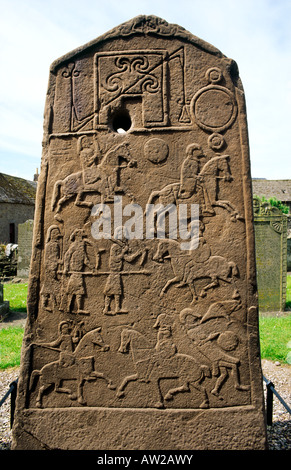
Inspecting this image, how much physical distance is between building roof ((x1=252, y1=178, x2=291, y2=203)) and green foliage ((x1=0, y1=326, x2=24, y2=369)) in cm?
2172

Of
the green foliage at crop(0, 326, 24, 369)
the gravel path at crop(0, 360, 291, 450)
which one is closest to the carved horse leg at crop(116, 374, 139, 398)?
the gravel path at crop(0, 360, 291, 450)

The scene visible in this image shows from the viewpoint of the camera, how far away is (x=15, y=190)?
1714cm

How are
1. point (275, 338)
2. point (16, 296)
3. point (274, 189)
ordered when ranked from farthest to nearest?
1. point (274, 189)
2. point (16, 296)
3. point (275, 338)

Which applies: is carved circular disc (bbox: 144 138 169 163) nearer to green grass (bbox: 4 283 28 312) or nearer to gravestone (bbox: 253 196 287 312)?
gravestone (bbox: 253 196 287 312)

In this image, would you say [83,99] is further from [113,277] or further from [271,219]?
[271,219]

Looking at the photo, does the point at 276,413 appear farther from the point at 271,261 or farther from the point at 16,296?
the point at 16,296

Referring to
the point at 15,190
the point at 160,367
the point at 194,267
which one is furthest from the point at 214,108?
the point at 15,190

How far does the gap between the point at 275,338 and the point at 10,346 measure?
3.87m

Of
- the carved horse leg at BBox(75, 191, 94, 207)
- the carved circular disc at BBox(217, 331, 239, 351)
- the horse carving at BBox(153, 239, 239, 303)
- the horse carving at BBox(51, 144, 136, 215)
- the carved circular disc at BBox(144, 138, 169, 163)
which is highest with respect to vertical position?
the carved circular disc at BBox(144, 138, 169, 163)

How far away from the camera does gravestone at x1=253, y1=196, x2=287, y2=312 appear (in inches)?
275

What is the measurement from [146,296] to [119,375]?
0.57 m

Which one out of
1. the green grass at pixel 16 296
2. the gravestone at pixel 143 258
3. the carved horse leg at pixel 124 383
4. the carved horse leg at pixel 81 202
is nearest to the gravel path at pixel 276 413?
the gravestone at pixel 143 258

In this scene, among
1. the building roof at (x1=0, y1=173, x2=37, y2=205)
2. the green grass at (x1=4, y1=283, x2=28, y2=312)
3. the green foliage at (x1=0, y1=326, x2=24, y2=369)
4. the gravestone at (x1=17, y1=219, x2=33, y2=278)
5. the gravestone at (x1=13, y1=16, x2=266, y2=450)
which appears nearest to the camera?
the gravestone at (x1=13, y1=16, x2=266, y2=450)

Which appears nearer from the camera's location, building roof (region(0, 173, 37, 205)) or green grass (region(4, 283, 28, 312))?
green grass (region(4, 283, 28, 312))
